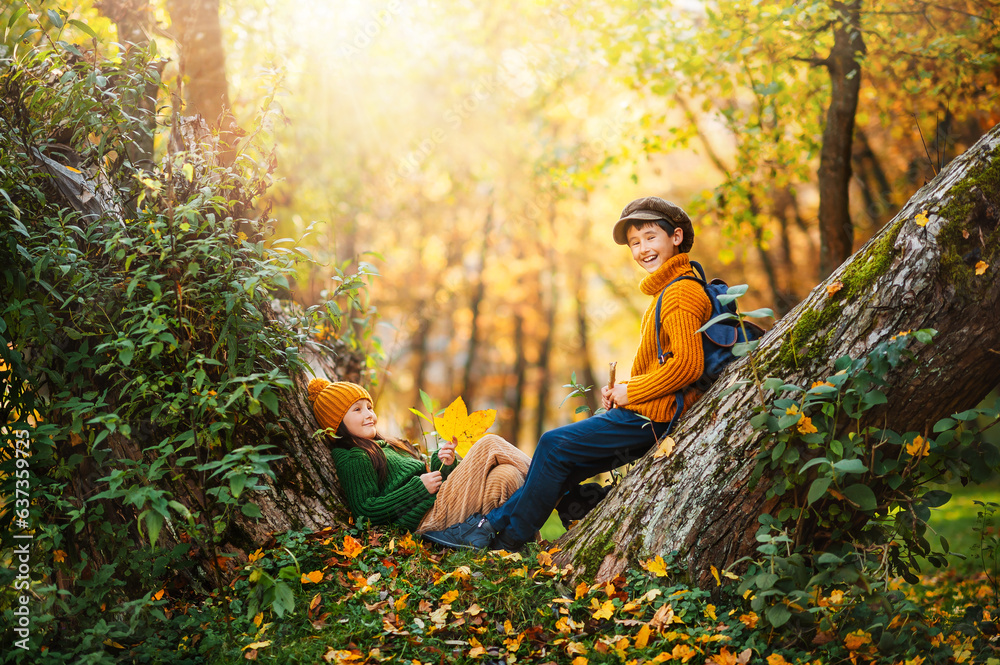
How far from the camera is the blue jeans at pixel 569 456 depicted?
10.9 feet

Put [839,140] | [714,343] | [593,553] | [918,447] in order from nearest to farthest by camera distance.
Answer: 1. [918,447]
2. [593,553]
3. [714,343]
4. [839,140]

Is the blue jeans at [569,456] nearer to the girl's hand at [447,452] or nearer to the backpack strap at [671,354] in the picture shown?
the backpack strap at [671,354]

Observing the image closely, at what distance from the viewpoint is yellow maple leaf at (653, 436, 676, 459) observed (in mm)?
3049

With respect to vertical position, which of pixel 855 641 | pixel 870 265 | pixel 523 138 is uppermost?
pixel 523 138

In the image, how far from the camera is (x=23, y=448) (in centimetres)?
268

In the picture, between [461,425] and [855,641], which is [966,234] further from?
[461,425]

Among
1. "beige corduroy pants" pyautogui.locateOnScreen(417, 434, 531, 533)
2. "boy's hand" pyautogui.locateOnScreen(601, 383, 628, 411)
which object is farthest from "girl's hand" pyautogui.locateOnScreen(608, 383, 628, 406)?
"beige corduroy pants" pyautogui.locateOnScreen(417, 434, 531, 533)

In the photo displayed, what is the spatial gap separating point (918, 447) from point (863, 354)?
43 centimetres

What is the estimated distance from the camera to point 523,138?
49.5 feet

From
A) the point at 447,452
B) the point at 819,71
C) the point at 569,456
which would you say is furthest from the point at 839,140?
the point at 447,452

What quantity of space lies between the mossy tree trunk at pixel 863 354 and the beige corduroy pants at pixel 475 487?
64cm

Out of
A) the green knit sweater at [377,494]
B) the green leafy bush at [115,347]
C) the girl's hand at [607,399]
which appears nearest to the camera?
the green leafy bush at [115,347]

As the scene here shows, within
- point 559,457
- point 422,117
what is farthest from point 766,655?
point 422,117

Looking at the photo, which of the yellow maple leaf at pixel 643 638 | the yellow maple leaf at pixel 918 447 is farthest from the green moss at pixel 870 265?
the yellow maple leaf at pixel 643 638
